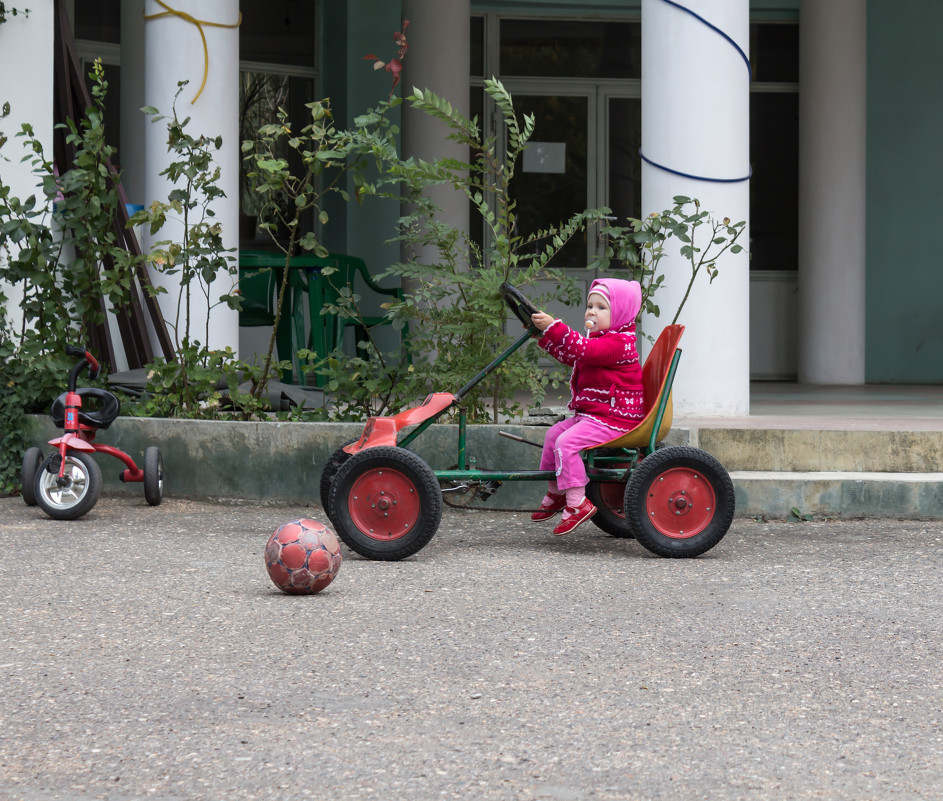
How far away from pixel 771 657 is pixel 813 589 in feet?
3.48

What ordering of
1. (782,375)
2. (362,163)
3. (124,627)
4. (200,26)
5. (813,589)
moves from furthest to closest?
(782,375), (200,26), (362,163), (813,589), (124,627)

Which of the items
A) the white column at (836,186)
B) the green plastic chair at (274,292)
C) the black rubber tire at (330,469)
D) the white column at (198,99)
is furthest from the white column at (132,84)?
the black rubber tire at (330,469)

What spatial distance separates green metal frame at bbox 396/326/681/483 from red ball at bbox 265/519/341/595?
93cm

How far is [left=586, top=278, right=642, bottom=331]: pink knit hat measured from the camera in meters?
5.83

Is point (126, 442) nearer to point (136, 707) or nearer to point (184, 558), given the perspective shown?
point (184, 558)

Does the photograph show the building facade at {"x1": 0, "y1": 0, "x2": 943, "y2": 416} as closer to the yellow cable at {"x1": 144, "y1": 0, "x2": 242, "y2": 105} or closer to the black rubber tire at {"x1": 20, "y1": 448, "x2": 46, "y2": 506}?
the yellow cable at {"x1": 144, "y1": 0, "x2": 242, "y2": 105}

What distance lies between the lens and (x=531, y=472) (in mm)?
5730

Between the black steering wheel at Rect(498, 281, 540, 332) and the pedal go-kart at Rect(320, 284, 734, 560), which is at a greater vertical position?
the black steering wheel at Rect(498, 281, 540, 332)

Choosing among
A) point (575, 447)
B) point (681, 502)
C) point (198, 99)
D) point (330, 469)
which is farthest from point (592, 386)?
point (198, 99)

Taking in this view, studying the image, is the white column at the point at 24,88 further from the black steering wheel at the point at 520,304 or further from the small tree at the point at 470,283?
the black steering wheel at the point at 520,304

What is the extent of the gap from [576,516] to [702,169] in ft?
9.46

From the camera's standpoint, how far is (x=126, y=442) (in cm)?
696

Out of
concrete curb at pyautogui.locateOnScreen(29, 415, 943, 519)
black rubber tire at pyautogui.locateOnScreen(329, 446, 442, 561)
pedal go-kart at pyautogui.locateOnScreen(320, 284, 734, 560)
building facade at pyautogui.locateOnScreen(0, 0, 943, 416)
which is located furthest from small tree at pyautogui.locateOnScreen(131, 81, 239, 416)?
building facade at pyautogui.locateOnScreen(0, 0, 943, 416)

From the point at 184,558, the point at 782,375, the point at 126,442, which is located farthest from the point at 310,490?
the point at 782,375
